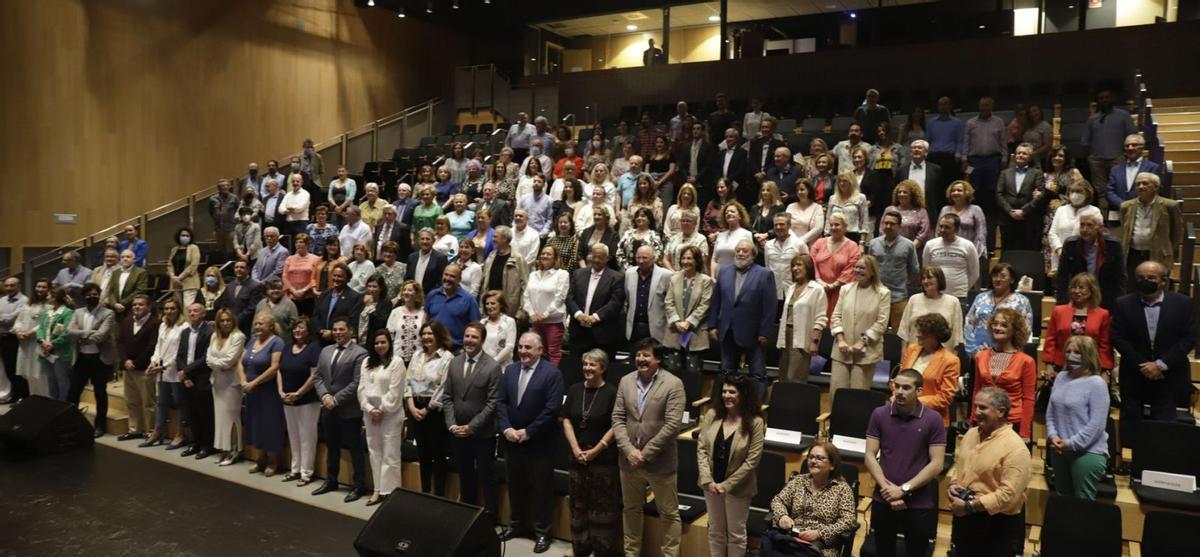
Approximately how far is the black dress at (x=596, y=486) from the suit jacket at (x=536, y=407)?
0.93 ft

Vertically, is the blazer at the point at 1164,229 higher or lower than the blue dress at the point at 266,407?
higher

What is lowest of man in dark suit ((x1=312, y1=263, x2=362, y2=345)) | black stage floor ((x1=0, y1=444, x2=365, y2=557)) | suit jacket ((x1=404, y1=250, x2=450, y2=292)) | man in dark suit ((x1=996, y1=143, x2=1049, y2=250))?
black stage floor ((x1=0, y1=444, x2=365, y2=557))

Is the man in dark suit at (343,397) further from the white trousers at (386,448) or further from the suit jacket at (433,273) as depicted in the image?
the suit jacket at (433,273)

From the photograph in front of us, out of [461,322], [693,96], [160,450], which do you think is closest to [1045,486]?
[461,322]

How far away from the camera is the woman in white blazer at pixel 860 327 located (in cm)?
537

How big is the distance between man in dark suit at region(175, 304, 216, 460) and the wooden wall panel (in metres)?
5.25

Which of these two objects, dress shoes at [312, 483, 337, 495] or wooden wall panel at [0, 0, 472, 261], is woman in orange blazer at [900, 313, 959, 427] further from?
wooden wall panel at [0, 0, 472, 261]

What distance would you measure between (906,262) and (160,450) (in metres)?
6.35

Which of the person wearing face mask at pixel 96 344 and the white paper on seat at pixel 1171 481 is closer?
the white paper on seat at pixel 1171 481

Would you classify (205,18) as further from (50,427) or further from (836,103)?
(836,103)

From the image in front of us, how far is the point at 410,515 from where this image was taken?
4703 millimetres

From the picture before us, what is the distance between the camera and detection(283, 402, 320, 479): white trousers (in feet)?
22.3

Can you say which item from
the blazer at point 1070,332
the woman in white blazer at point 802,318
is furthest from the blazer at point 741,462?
the blazer at point 1070,332

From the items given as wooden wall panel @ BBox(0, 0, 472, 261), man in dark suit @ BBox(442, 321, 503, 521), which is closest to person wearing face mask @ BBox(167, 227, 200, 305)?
wooden wall panel @ BBox(0, 0, 472, 261)
